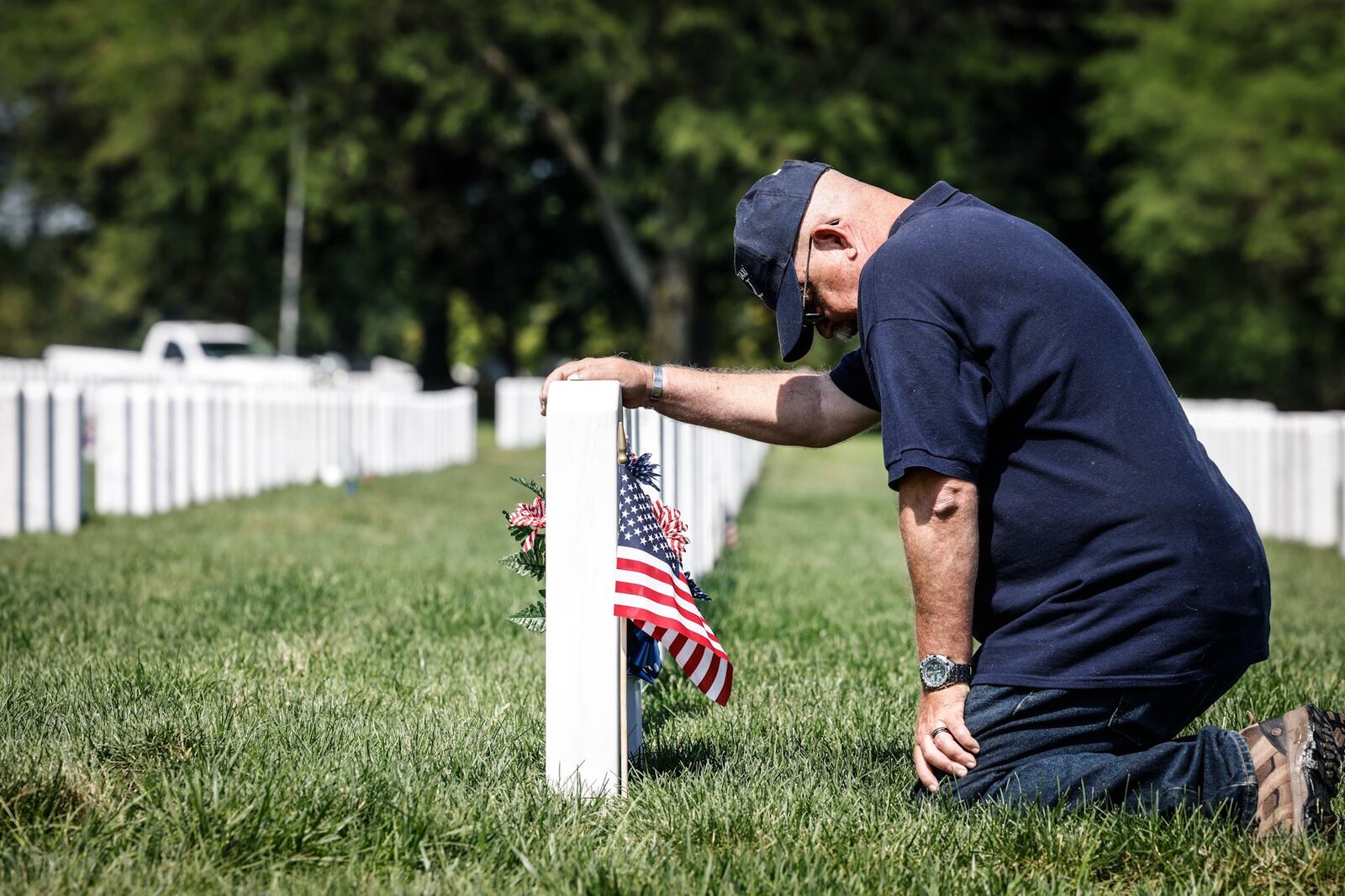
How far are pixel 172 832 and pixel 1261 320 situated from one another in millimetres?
25854

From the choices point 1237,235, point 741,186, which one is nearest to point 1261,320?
point 1237,235

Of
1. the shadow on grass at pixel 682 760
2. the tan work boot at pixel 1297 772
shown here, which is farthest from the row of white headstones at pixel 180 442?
the tan work boot at pixel 1297 772

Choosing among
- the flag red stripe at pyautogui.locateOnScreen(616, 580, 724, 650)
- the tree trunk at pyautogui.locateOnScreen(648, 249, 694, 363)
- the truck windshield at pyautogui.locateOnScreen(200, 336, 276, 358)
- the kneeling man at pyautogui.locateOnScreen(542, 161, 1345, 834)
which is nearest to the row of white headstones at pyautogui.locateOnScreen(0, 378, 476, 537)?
the flag red stripe at pyautogui.locateOnScreen(616, 580, 724, 650)

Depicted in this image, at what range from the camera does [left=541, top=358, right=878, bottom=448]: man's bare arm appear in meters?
3.22

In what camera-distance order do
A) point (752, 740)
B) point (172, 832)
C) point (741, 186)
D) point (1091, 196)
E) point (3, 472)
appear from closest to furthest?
point (172, 832)
point (752, 740)
point (3, 472)
point (741, 186)
point (1091, 196)

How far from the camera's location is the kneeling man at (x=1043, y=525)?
261 centimetres

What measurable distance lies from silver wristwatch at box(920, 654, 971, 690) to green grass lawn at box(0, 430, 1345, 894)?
0.31 m

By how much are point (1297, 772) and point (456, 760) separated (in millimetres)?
1884

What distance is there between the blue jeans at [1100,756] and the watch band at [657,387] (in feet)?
3.39

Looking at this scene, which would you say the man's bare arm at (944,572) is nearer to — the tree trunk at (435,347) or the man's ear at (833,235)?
the man's ear at (833,235)

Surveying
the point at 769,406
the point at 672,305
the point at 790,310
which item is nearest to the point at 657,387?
the point at 769,406

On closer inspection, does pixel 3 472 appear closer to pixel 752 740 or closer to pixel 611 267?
pixel 752 740

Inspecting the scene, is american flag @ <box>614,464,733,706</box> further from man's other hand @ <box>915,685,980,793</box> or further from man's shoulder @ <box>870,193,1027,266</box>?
man's shoulder @ <box>870,193,1027,266</box>

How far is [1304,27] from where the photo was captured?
2395 cm
